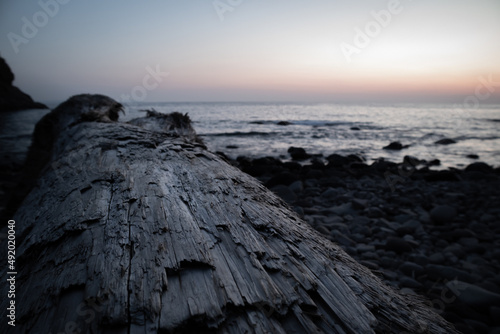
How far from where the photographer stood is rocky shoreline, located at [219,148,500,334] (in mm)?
2585

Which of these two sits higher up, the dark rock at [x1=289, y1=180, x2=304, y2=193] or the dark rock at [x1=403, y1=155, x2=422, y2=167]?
the dark rock at [x1=289, y1=180, x2=304, y2=193]

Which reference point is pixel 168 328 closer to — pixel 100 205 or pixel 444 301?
pixel 100 205

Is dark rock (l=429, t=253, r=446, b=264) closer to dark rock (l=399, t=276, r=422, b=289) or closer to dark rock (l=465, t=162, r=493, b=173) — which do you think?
Answer: dark rock (l=399, t=276, r=422, b=289)

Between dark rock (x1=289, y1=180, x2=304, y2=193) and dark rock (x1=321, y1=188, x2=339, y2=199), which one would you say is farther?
dark rock (x1=289, y1=180, x2=304, y2=193)

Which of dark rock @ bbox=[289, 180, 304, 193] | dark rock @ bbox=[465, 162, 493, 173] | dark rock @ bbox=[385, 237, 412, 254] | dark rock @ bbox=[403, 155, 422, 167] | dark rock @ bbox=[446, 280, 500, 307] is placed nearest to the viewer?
dark rock @ bbox=[446, 280, 500, 307]

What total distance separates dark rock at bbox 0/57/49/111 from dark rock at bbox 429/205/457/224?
48.2 m

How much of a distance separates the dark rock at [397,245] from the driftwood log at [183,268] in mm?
2460

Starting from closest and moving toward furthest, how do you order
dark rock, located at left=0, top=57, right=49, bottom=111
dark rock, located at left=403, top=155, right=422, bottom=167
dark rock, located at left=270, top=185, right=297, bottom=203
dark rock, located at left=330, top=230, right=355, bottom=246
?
dark rock, located at left=330, top=230, right=355, bottom=246 < dark rock, located at left=270, top=185, right=297, bottom=203 < dark rock, located at left=403, top=155, right=422, bottom=167 < dark rock, located at left=0, top=57, right=49, bottom=111

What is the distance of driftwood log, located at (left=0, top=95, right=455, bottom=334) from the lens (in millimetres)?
921

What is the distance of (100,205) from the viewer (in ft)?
5.03

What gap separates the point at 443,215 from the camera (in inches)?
176

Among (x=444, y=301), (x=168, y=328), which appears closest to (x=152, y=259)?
(x=168, y=328)

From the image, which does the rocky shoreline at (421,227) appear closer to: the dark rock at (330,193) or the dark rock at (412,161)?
the dark rock at (330,193)

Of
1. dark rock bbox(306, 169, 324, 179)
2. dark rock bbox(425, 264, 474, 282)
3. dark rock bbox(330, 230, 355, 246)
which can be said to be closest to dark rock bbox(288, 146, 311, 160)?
dark rock bbox(306, 169, 324, 179)
